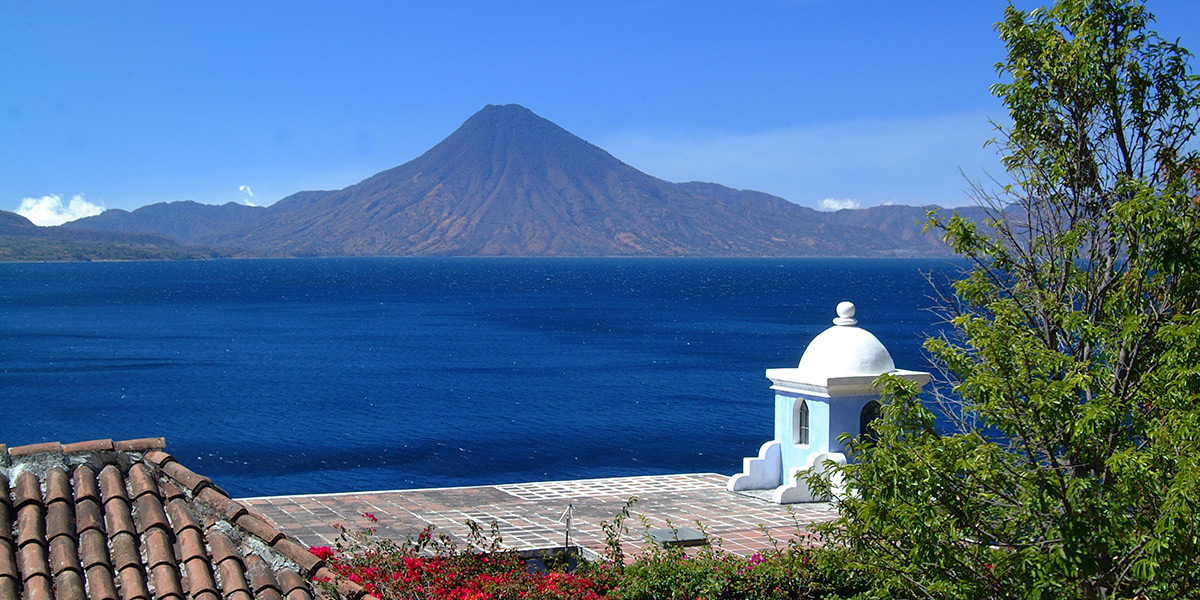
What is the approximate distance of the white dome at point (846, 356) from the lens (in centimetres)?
1267

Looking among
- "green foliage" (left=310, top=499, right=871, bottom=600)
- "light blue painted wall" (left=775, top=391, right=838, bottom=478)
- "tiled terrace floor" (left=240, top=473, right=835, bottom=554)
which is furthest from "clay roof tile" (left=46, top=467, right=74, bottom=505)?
"light blue painted wall" (left=775, top=391, right=838, bottom=478)

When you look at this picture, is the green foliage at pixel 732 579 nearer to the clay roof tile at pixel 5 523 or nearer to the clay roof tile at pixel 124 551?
the clay roof tile at pixel 124 551

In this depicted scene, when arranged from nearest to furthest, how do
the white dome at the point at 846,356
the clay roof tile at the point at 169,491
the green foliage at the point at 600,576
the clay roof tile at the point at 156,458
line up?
1. the clay roof tile at the point at 169,491
2. the clay roof tile at the point at 156,458
3. the green foliage at the point at 600,576
4. the white dome at the point at 846,356

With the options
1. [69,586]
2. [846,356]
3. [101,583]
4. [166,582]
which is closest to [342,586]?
[166,582]

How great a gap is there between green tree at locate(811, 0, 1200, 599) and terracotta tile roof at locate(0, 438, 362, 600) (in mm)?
3256

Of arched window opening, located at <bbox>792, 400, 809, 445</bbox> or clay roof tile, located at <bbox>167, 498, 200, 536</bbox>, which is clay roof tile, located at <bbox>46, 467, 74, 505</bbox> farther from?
arched window opening, located at <bbox>792, 400, 809, 445</bbox>

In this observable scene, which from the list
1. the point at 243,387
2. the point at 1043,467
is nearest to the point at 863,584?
the point at 1043,467

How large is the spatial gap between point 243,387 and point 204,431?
976cm

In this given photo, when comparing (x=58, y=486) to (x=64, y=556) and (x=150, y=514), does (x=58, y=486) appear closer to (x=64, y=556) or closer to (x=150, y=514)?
(x=150, y=514)

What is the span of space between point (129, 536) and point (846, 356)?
9.62 meters

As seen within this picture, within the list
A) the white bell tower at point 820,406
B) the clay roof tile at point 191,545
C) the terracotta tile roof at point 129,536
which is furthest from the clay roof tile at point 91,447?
the white bell tower at point 820,406

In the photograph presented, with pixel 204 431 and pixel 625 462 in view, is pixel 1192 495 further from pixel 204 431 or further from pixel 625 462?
pixel 204 431

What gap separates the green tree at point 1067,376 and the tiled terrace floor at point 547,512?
411 cm

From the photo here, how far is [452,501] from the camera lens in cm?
1244
